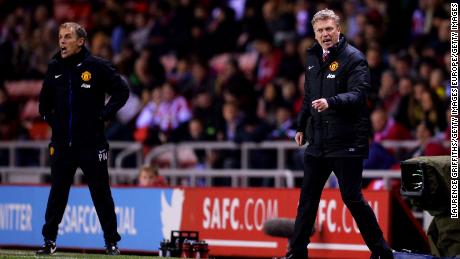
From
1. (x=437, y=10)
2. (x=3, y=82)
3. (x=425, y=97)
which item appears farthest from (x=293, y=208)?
(x=3, y=82)

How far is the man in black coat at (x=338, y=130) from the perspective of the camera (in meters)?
12.2

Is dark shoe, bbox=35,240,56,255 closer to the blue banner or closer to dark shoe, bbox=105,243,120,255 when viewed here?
dark shoe, bbox=105,243,120,255

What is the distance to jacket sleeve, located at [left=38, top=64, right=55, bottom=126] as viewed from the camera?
1381 cm

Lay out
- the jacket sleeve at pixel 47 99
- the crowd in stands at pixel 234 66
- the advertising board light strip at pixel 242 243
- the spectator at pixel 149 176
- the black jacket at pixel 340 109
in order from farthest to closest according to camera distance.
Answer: the crowd in stands at pixel 234 66, the spectator at pixel 149 176, the advertising board light strip at pixel 242 243, the jacket sleeve at pixel 47 99, the black jacket at pixel 340 109

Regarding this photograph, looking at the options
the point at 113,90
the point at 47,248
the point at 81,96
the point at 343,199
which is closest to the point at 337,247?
the point at 343,199

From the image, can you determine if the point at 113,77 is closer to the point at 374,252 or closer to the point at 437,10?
the point at 374,252

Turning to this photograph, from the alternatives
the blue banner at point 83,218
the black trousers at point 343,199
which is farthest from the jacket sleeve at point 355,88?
the blue banner at point 83,218

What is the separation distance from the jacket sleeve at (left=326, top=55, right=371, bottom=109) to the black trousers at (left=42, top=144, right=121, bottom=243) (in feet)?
9.90

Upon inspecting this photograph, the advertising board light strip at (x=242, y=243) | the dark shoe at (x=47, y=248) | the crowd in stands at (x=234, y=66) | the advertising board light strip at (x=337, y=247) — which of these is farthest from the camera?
the crowd in stands at (x=234, y=66)

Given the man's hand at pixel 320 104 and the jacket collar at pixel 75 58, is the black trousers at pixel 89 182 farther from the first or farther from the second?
the man's hand at pixel 320 104

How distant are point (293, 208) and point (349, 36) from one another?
587 centimetres

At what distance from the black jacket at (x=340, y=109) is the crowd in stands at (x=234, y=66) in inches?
192

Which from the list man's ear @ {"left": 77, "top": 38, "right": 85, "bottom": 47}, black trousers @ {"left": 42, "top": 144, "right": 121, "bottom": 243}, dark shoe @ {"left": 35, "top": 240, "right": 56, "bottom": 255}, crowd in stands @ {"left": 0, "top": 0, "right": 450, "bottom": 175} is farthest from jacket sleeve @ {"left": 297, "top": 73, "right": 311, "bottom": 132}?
crowd in stands @ {"left": 0, "top": 0, "right": 450, "bottom": 175}

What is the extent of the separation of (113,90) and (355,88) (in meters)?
2.94
